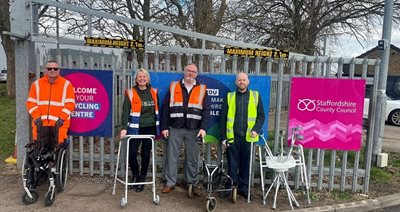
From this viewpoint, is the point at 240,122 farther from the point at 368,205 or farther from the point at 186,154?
the point at 368,205

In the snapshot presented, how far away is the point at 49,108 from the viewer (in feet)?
16.4

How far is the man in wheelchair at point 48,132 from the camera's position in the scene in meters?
4.78

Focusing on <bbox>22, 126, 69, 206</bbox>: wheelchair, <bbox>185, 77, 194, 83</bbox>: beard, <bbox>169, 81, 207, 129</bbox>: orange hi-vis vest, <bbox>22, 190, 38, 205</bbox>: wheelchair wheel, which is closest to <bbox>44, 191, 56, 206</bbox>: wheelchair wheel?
<bbox>22, 126, 69, 206</bbox>: wheelchair

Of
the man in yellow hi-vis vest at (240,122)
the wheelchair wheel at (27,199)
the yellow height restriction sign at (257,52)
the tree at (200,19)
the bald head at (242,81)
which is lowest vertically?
the wheelchair wheel at (27,199)

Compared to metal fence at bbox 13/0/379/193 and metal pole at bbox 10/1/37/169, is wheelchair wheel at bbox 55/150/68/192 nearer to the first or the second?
metal fence at bbox 13/0/379/193

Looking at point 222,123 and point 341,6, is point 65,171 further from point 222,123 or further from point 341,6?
point 341,6

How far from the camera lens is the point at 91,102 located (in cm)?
573

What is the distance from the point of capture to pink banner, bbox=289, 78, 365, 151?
5.45 m

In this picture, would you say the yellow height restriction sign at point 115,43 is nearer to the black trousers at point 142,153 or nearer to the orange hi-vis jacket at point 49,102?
the orange hi-vis jacket at point 49,102

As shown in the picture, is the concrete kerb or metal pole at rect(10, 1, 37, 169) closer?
the concrete kerb

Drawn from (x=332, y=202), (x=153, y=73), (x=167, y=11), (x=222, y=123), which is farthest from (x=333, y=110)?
(x=167, y=11)

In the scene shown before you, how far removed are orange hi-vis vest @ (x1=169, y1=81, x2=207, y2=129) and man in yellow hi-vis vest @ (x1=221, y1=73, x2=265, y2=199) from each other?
35cm

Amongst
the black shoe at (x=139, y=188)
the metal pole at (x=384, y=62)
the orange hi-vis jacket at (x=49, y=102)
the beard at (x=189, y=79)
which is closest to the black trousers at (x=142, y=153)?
the black shoe at (x=139, y=188)

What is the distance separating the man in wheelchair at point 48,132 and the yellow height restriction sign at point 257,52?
2415 millimetres
